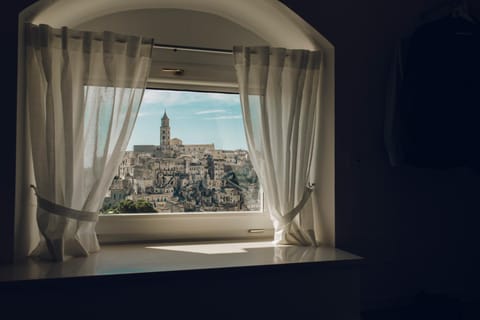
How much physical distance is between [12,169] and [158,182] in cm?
57

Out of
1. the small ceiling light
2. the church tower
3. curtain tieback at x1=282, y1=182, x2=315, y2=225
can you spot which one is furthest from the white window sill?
the small ceiling light

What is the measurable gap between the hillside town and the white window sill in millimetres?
182

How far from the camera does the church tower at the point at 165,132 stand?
1.56 m

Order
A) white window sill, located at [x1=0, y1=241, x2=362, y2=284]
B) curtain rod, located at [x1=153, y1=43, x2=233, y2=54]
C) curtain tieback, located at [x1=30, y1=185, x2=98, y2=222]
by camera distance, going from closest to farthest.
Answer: white window sill, located at [x1=0, y1=241, x2=362, y2=284] < curtain tieback, located at [x1=30, y1=185, x2=98, y2=222] < curtain rod, located at [x1=153, y1=43, x2=233, y2=54]

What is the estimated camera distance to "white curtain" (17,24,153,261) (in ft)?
3.99

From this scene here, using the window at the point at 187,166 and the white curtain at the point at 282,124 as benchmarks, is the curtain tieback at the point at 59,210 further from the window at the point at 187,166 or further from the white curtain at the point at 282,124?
the white curtain at the point at 282,124

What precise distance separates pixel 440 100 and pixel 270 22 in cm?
77

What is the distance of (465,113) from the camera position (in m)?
1.31

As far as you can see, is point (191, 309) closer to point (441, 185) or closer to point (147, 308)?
point (147, 308)

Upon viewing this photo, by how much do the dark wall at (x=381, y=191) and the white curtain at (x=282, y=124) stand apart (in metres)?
0.13

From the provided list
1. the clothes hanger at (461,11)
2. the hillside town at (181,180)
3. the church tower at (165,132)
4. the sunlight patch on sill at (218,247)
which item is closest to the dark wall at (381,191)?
the clothes hanger at (461,11)

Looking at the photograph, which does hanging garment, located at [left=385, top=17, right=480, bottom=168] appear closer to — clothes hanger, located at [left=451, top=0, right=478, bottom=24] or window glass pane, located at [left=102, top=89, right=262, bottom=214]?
clothes hanger, located at [left=451, top=0, right=478, bottom=24]

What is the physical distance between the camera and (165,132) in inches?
61.7

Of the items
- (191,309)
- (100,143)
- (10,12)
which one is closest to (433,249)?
(191,309)
